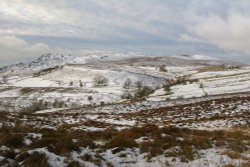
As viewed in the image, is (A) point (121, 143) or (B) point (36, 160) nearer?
(B) point (36, 160)

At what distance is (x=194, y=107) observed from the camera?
5347 centimetres

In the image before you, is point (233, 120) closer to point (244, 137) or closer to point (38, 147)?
point (244, 137)

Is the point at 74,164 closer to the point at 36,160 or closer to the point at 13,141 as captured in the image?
the point at 36,160

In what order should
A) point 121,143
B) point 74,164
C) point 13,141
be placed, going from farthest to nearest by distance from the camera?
point 121,143 → point 13,141 → point 74,164

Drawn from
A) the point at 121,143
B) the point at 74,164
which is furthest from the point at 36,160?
the point at 121,143

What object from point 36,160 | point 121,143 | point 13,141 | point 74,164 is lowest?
point 121,143

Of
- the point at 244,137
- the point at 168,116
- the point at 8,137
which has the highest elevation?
the point at 8,137

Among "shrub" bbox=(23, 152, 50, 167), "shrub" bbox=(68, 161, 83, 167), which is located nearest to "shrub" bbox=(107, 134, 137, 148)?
"shrub" bbox=(68, 161, 83, 167)

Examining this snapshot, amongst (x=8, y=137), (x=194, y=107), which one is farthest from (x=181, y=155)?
(x=194, y=107)

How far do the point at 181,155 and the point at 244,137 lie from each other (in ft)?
25.9

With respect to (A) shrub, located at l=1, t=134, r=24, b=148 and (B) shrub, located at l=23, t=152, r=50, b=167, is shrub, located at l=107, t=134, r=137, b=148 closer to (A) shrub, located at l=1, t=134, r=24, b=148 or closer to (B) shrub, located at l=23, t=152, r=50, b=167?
(A) shrub, located at l=1, t=134, r=24, b=148

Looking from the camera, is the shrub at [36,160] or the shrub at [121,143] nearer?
the shrub at [36,160]

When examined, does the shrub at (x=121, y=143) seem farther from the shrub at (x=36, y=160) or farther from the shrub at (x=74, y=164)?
the shrub at (x=36, y=160)

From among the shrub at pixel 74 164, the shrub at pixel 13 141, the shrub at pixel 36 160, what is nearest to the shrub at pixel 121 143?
the shrub at pixel 74 164
